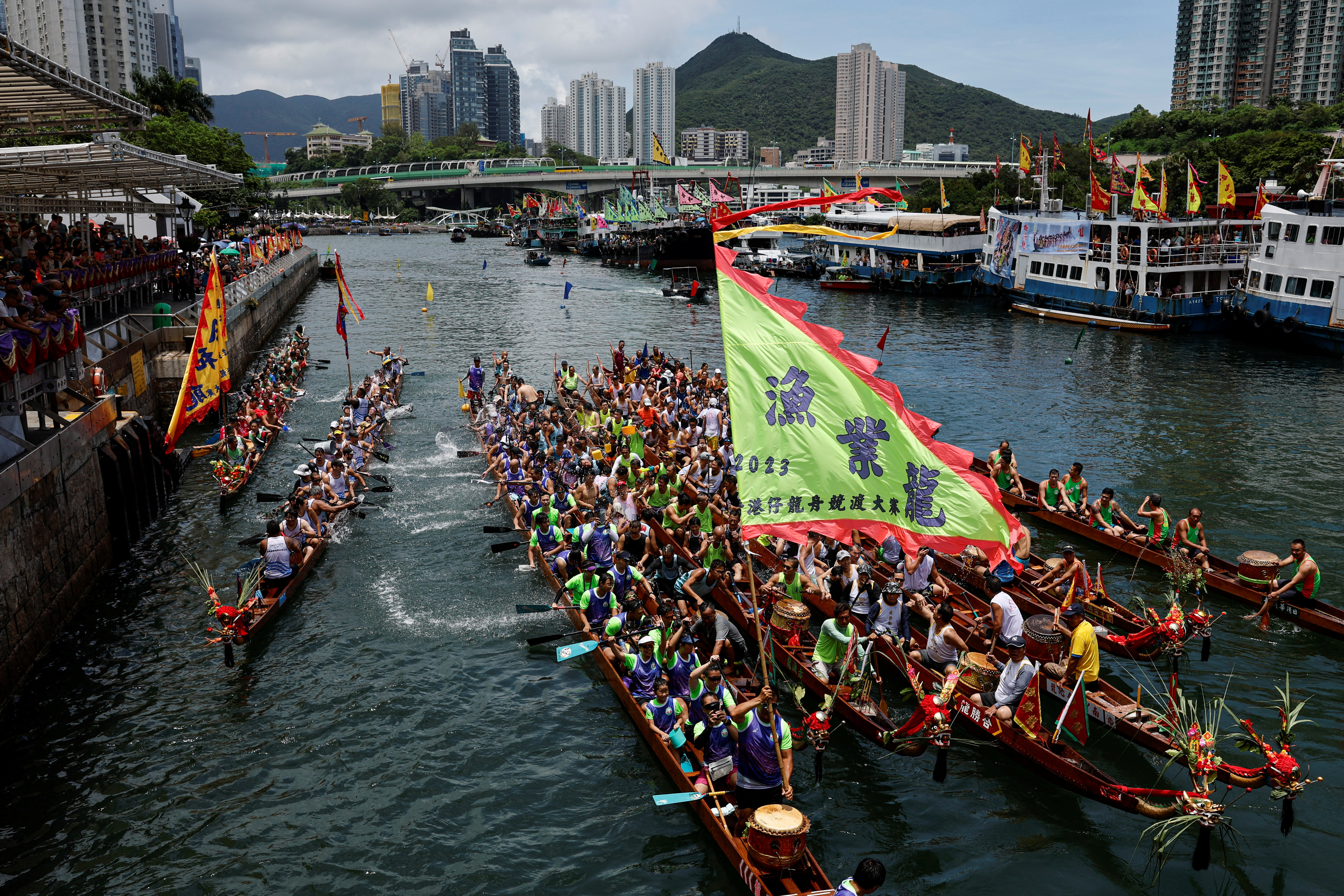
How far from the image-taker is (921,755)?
45.8ft

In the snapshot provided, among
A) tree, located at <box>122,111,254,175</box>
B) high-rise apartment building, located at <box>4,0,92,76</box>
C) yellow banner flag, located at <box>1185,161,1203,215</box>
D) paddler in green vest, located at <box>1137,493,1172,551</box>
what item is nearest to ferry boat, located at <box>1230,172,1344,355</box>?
yellow banner flag, located at <box>1185,161,1203,215</box>

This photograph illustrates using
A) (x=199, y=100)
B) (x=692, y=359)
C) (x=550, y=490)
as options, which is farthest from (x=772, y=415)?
(x=199, y=100)

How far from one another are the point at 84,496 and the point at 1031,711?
18.5 metres

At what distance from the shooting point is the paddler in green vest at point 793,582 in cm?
1645

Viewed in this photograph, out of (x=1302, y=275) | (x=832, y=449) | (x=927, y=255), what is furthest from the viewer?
(x=927, y=255)

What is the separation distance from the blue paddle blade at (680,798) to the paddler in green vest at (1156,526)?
13.5 metres

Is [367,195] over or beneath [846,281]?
over

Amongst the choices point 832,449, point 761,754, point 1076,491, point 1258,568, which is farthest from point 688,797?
point 1076,491

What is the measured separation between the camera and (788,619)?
15.5 m

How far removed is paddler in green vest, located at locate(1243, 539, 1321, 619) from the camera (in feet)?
56.2

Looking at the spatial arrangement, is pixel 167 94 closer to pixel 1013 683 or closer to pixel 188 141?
pixel 188 141

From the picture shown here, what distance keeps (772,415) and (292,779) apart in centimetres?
903

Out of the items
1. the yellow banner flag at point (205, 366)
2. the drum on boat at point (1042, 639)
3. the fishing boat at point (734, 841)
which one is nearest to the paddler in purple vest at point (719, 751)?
the fishing boat at point (734, 841)

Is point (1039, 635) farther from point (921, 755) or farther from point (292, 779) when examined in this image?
point (292, 779)
